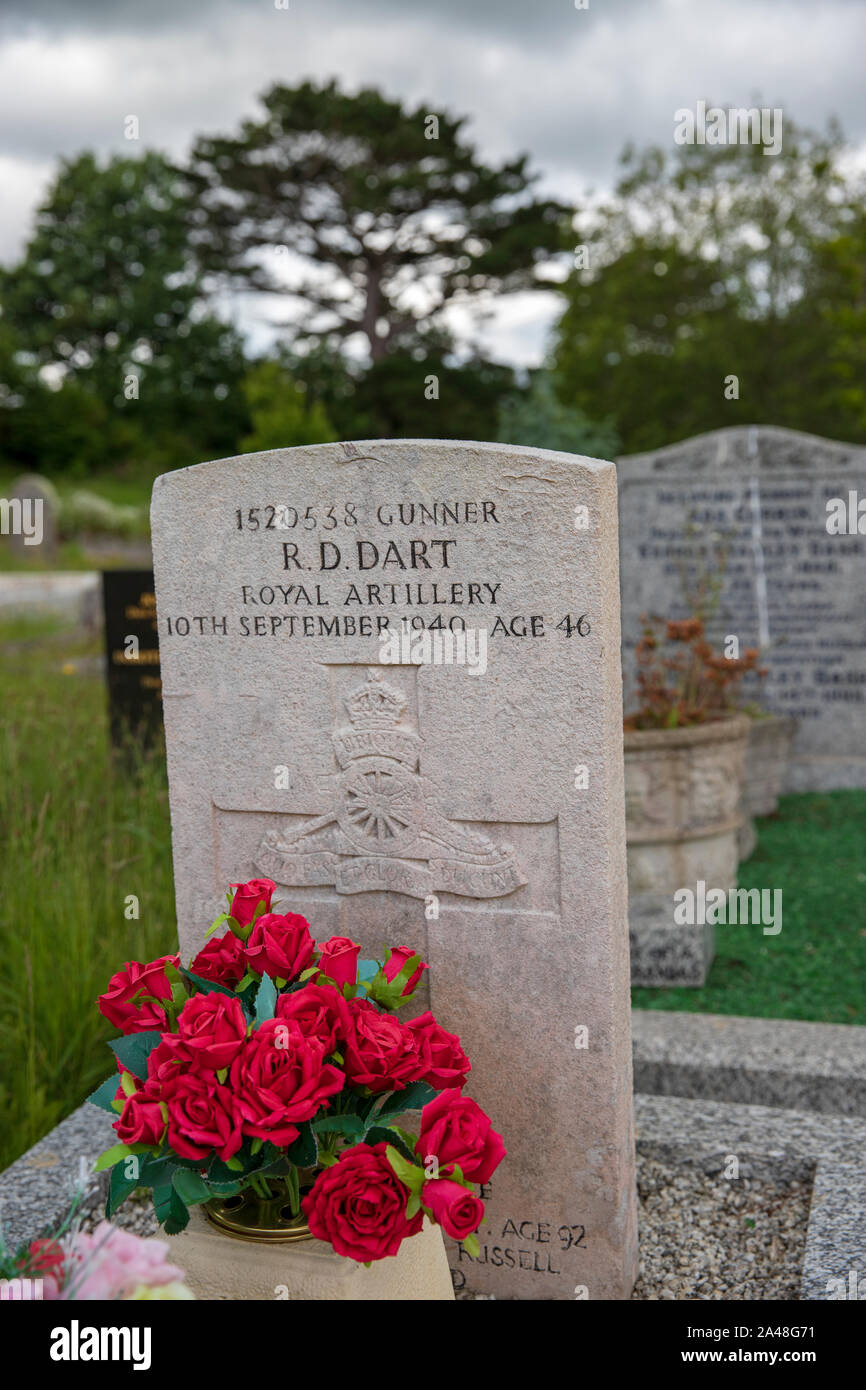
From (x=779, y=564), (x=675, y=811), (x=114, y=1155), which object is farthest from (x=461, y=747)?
(x=779, y=564)

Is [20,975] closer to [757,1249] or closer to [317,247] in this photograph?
[757,1249]

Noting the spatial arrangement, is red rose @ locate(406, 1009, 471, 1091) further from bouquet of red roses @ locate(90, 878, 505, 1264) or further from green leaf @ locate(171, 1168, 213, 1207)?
green leaf @ locate(171, 1168, 213, 1207)

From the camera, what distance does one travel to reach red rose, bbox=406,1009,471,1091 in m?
2.25

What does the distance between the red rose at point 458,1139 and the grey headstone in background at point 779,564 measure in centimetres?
489

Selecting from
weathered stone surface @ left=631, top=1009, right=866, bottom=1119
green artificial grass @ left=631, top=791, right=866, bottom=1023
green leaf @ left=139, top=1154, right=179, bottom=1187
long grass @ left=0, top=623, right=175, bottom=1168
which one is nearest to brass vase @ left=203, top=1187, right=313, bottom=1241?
green leaf @ left=139, top=1154, right=179, bottom=1187

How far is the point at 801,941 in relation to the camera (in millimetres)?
4785

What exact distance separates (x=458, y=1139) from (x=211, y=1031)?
47 centimetres

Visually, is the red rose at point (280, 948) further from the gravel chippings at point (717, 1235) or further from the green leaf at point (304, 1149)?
the gravel chippings at point (717, 1235)

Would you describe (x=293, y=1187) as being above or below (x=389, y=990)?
below

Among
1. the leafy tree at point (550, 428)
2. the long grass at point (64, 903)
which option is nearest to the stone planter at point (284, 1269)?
the long grass at point (64, 903)

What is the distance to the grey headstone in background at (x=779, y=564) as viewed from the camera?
696 centimetres

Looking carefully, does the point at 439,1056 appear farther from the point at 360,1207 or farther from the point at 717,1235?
the point at 717,1235

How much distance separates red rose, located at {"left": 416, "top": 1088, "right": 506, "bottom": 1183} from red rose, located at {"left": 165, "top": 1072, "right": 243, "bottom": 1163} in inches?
13.3
